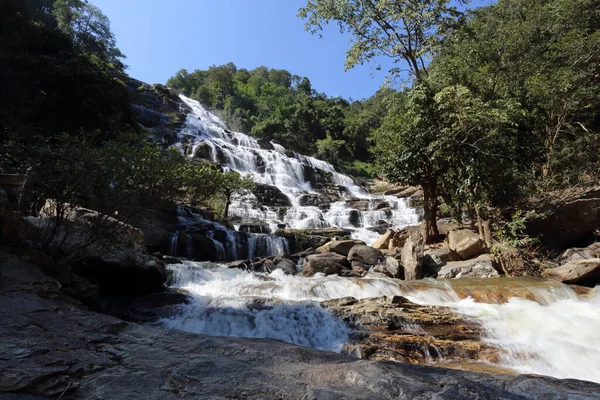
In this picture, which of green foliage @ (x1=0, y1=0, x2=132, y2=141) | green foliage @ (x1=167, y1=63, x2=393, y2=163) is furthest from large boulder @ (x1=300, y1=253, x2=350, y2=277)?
green foliage @ (x1=167, y1=63, x2=393, y2=163)

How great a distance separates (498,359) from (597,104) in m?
15.9

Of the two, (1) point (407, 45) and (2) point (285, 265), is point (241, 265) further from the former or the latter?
(1) point (407, 45)

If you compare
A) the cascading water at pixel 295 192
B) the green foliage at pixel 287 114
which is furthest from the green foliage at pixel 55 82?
the green foliage at pixel 287 114

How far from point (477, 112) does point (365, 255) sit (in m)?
5.73

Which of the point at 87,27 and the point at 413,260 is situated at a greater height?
the point at 87,27

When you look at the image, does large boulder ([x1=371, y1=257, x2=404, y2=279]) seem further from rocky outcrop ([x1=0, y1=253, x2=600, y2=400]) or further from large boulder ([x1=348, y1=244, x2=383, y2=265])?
rocky outcrop ([x1=0, y1=253, x2=600, y2=400])

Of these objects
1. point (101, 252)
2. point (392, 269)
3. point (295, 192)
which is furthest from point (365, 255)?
point (295, 192)

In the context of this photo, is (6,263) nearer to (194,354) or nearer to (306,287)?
(194,354)

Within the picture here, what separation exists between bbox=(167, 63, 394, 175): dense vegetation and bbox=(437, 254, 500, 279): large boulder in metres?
26.9

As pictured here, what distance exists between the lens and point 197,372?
2322 mm

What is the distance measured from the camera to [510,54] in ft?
54.7

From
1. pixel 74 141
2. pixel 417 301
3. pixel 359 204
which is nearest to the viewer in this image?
pixel 74 141

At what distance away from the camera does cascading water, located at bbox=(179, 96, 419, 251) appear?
65.2 feet

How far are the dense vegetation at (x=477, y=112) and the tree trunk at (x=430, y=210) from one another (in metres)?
0.04
